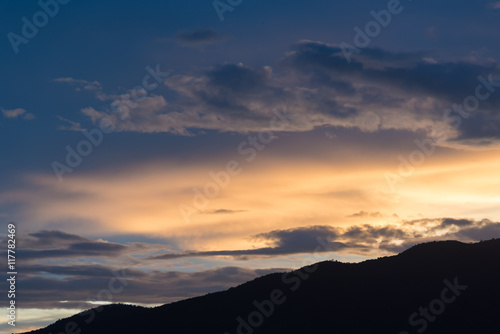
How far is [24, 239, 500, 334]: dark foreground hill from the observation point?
66938 mm

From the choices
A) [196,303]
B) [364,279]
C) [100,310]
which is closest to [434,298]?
[364,279]

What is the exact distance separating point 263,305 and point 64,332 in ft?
113

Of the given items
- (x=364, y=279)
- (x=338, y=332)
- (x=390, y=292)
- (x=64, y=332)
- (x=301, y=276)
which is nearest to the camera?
(x=338, y=332)

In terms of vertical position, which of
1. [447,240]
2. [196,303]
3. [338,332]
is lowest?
[338,332]

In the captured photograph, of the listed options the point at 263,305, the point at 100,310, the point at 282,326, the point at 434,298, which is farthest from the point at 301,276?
the point at 100,310

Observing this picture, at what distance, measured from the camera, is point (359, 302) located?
71.9m

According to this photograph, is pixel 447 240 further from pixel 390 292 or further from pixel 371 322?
pixel 371 322

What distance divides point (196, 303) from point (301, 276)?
15448mm

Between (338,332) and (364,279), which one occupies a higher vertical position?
(364,279)

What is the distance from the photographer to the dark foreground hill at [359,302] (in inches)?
2635

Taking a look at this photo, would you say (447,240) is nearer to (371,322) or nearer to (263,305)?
→ (371,322)

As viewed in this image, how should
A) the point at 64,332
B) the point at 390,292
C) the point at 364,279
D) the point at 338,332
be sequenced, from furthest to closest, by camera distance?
the point at 64,332
the point at 364,279
the point at 390,292
the point at 338,332

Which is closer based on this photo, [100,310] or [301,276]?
[301,276]

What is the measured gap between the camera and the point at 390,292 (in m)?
72.8
